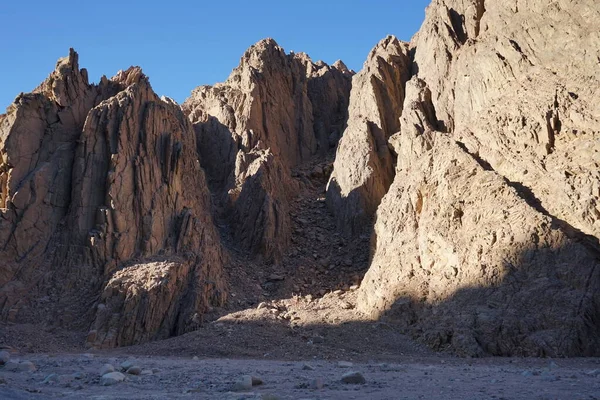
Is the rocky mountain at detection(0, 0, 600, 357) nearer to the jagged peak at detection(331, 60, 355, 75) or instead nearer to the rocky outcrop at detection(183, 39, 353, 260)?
the rocky outcrop at detection(183, 39, 353, 260)

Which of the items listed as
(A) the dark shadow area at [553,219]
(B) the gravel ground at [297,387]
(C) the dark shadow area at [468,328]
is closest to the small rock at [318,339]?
(C) the dark shadow area at [468,328]

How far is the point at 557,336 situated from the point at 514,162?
9.95 meters

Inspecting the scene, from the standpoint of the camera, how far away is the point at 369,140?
41656 mm

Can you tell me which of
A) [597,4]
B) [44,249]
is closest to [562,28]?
[597,4]

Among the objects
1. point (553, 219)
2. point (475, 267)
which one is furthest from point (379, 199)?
point (553, 219)

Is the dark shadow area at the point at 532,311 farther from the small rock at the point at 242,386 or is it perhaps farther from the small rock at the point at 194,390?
the small rock at the point at 194,390

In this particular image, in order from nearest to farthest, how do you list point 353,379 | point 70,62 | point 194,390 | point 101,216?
point 194,390 < point 353,379 < point 101,216 < point 70,62

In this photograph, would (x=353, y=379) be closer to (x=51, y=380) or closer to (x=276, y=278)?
(x=51, y=380)

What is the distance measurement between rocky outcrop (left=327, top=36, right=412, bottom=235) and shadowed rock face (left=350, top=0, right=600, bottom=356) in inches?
183

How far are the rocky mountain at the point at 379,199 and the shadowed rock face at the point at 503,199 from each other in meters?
0.08

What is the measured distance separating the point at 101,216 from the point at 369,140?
19.1 metres

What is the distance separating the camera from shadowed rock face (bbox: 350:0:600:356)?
22.7 metres

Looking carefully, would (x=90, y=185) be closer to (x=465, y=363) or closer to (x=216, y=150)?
(x=216, y=150)

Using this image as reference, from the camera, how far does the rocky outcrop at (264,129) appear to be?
41.2m
